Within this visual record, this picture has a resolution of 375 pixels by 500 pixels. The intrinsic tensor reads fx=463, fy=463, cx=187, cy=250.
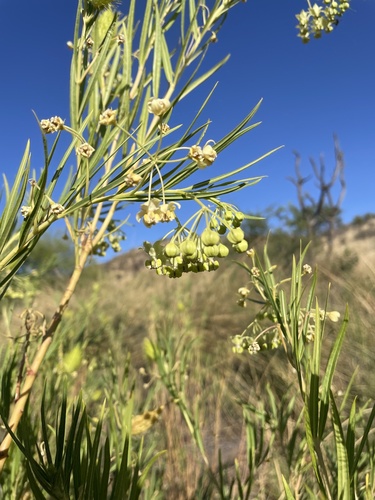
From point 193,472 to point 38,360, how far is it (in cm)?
89

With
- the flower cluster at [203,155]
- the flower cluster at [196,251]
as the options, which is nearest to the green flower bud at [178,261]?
the flower cluster at [196,251]

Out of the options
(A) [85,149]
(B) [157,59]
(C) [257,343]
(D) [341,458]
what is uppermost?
(B) [157,59]

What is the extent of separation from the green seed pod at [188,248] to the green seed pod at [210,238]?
0.4 inches

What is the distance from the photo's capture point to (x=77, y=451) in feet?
1.28

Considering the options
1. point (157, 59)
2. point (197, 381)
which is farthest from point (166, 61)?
point (197, 381)

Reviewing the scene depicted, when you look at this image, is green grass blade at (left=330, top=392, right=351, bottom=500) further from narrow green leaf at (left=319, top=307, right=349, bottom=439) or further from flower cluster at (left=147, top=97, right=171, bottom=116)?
flower cluster at (left=147, top=97, right=171, bottom=116)

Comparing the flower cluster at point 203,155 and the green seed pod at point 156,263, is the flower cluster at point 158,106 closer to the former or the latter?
the flower cluster at point 203,155

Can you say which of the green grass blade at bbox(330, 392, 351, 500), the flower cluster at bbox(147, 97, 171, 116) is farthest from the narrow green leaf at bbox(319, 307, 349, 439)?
the flower cluster at bbox(147, 97, 171, 116)

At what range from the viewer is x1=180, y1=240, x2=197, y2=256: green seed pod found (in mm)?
434

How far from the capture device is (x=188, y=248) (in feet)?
1.42

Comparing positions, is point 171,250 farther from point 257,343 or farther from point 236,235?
point 257,343

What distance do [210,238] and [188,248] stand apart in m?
0.02

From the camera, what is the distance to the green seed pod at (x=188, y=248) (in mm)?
434

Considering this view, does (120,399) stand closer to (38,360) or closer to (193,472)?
(38,360)
